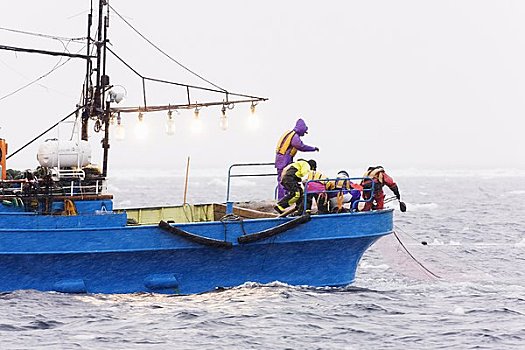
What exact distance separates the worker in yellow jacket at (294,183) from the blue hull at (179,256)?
57 cm

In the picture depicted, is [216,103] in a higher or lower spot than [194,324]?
higher

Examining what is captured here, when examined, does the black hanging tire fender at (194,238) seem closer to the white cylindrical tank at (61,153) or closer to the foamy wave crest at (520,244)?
the white cylindrical tank at (61,153)

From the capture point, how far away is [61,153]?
14.5 metres

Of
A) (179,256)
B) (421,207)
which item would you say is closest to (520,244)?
(179,256)

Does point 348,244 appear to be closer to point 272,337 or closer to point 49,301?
point 272,337

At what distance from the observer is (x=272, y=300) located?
13.6 metres

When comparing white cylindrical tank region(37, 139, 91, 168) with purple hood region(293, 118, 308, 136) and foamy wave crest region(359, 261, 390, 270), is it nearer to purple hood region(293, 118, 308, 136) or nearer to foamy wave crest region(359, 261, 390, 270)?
purple hood region(293, 118, 308, 136)

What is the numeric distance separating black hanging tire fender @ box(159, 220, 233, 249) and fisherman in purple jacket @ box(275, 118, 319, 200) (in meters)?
2.09

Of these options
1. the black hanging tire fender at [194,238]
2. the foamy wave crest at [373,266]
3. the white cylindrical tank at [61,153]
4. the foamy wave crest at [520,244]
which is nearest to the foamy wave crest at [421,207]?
the foamy wave crest at [520,244]

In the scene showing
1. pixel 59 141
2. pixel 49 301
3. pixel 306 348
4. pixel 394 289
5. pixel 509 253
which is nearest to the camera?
pixel 306 348

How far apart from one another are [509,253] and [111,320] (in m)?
14.2

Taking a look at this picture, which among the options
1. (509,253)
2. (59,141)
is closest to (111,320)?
(59,141)

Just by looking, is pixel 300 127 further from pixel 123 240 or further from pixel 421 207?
pixel 421 207

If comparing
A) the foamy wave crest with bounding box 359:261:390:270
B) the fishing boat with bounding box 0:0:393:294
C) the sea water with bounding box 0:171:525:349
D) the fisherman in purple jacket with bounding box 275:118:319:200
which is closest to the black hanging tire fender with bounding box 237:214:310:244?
the fishing boat with bounding box 0:0:393:294
